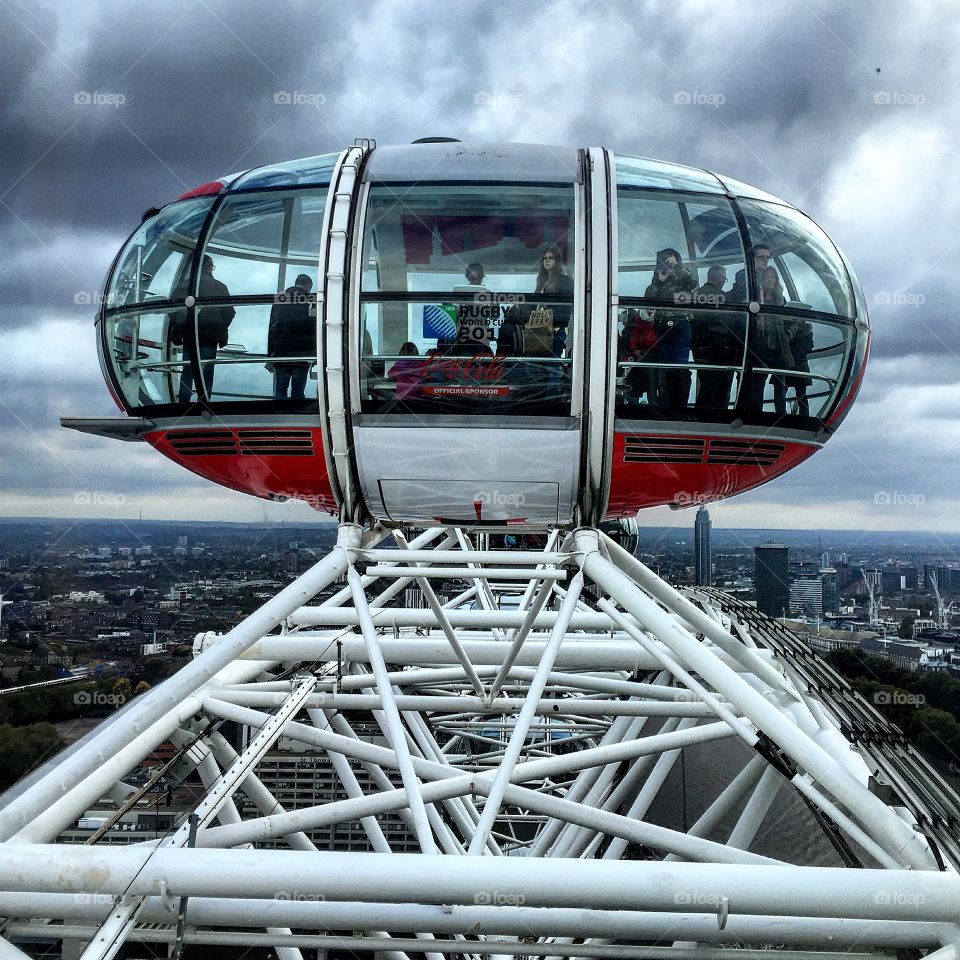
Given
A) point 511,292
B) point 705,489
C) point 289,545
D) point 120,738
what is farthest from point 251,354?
point 289,545

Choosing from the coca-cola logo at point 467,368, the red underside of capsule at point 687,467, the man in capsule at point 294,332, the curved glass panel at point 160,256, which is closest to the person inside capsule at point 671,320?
the red underside of capsule at point 687,467

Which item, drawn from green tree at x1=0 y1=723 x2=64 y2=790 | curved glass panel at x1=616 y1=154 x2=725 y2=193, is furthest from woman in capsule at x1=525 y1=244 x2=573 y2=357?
green tree at x1=0 y1=723 x2=64 y2=790

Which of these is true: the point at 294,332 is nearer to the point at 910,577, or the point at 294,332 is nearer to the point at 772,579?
the point at 772,579

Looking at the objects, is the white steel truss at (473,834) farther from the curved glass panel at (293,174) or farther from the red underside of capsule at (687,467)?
the curved glass panel at (293,174)

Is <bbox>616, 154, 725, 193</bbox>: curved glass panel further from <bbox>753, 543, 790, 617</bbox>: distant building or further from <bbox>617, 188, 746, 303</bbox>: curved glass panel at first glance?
<bbox>753, 543, 790, 617</bbox>: distant building

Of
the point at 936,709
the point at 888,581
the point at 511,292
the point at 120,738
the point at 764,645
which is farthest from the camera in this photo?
the point at 888,581

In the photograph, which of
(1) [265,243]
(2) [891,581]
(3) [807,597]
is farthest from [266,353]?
(2) [891,581]

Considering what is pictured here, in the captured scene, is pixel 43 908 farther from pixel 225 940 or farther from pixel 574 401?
pixel 574 401
